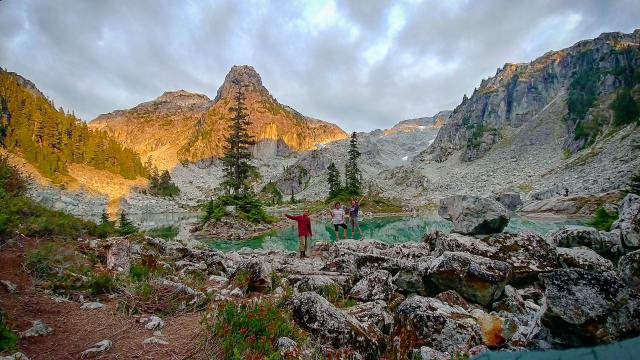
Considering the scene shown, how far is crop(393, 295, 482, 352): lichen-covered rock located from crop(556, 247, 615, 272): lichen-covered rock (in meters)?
4.66

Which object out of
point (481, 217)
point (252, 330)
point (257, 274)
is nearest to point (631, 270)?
point (252, 330)

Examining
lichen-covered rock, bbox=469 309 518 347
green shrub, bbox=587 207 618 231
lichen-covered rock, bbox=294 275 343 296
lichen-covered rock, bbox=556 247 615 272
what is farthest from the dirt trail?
green shrub, bbox=587 207 618 231

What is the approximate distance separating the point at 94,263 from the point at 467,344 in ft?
34.7

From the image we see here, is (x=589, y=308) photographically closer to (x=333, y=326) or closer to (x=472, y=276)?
(x=472, y=276)

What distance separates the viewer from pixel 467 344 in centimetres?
566

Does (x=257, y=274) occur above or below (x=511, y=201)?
below

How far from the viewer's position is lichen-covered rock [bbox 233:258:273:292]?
9172 millimetres

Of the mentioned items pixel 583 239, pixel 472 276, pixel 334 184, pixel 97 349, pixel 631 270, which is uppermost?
pixel 334 184

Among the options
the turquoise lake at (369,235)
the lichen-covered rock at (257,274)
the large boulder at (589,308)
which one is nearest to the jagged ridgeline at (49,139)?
the turquoise lake at (369,235)

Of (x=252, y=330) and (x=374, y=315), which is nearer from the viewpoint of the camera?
(x=252, y=330)

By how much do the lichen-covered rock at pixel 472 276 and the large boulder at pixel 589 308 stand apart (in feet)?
9.44

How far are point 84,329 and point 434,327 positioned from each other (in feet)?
20.6

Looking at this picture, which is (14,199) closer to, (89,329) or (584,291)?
(89,329)

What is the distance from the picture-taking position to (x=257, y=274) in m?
9.39
